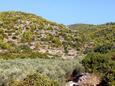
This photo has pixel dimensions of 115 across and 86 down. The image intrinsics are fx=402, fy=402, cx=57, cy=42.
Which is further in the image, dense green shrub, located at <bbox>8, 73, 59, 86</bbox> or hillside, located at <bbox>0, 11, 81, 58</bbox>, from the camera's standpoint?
hillside, located at <bbox>0, 11, 81, 58</bbox>

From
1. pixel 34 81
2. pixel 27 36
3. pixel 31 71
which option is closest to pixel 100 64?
pixel 31 71

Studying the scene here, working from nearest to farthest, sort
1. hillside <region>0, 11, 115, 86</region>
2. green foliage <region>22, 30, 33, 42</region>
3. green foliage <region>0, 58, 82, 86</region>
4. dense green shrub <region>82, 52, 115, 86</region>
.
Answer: green foliage <region>0, 58, 82, 86</region> → dense green shrub <region>82, 52, 115, 86</region> → hillside <region>0, 11, 115, 86</region> → green foliage <region>22, 30, 33, 42</region>

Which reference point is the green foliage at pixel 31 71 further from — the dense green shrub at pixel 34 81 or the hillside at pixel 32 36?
the hillside at pixel 32 36

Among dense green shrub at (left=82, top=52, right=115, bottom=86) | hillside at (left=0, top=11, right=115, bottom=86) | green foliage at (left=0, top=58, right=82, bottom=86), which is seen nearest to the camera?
green foliage at (left=0, top=58, right=82, bottom=86)

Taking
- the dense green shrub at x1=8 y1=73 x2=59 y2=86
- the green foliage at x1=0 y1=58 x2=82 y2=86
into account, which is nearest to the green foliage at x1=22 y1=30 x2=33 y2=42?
the green foliage at x1=0 y1=58 x2=82 y2=86

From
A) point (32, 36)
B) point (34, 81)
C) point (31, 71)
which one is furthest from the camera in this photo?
point (32, 36)

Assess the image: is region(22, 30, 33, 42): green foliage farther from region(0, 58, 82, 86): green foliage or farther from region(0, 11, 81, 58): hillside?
region(0, 58, 82, 86): green foliage

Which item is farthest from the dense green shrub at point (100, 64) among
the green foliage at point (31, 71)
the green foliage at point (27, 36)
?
the green foliage at point (27, 36)

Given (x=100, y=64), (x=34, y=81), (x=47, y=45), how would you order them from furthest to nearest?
(x=47, y=45), (x=100, y=64), (x=34, y=81)

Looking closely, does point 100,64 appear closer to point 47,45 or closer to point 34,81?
point 34,81

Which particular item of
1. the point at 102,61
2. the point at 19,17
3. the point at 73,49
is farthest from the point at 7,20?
the point at 102,61

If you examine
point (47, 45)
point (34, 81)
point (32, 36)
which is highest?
point (34, 81)

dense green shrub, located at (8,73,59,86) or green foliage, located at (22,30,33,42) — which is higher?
dense green shrub, located at (8,73,59,86)

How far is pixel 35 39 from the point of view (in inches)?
2448
